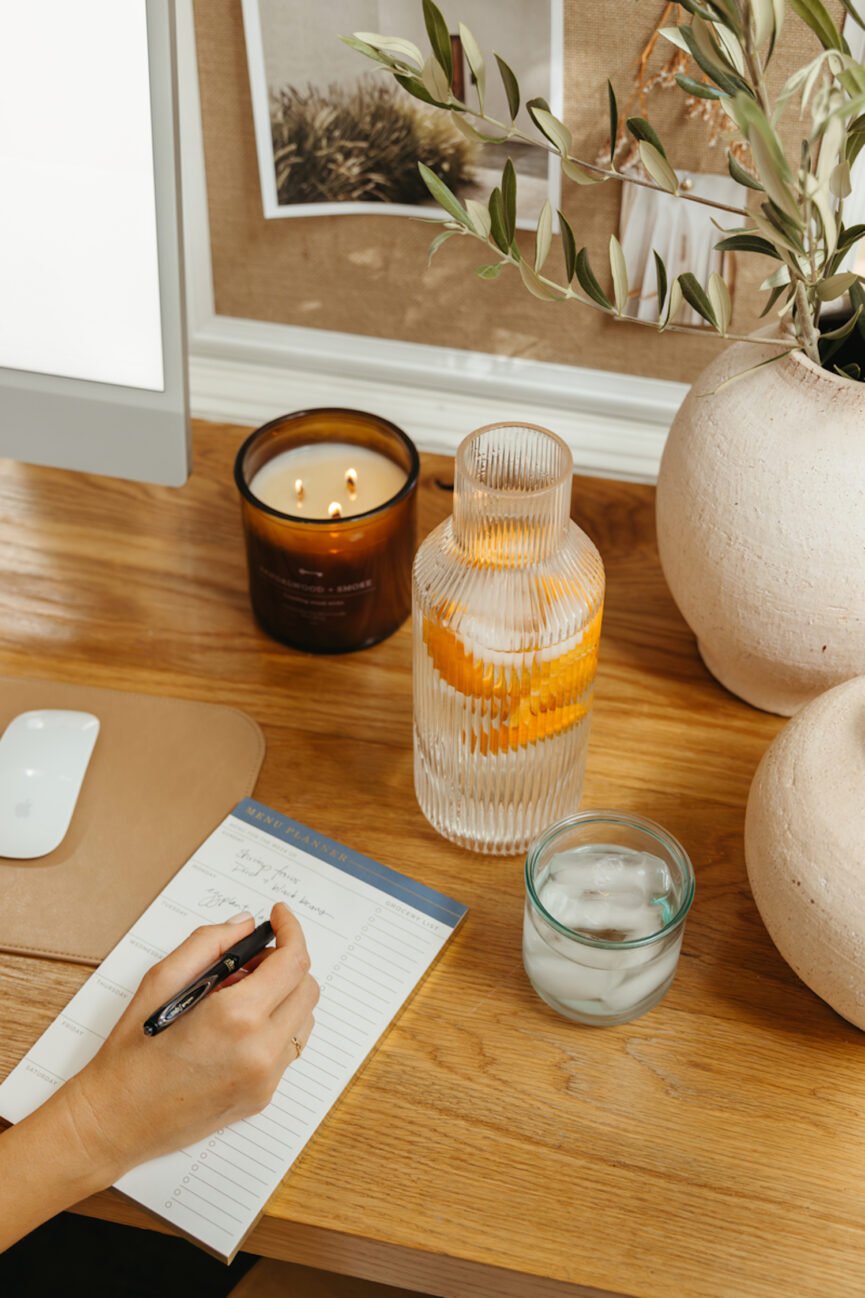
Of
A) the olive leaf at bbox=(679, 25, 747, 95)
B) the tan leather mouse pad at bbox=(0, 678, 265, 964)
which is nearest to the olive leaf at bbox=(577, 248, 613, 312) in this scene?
the olive leaf at bbox=(679, 25, 747, 95)

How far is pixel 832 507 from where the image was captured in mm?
659

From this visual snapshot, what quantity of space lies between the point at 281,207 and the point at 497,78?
20cm

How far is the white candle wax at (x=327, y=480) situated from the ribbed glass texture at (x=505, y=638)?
160 mm

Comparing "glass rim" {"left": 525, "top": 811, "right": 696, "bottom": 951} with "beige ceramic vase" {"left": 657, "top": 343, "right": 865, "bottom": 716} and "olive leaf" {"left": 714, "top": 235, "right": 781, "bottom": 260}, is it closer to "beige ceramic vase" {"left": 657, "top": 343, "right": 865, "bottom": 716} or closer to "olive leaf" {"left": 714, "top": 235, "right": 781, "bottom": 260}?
"beige ceramic vase" {"left": 657, "top": 343, "right": 865, "bottom": 716}

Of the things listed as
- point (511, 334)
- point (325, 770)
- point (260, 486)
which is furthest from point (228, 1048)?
point (511, 334)

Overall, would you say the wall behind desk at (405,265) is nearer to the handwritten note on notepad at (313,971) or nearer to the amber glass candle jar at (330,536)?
the amber glass candle jar at (330,536)

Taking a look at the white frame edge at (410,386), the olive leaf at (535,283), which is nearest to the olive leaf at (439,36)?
the olive leaf at (535,283)

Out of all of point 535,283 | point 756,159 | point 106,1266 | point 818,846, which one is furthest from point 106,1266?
point 756,159

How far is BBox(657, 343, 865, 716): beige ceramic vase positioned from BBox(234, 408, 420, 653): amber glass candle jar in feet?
0.61

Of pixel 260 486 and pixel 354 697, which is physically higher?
pixel 260 486

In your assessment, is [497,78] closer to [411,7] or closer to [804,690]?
[411,7]

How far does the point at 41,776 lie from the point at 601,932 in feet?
1.15

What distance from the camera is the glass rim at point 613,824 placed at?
61 centimetres

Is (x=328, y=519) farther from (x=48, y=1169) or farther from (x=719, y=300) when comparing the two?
(x=48, y=1169)
